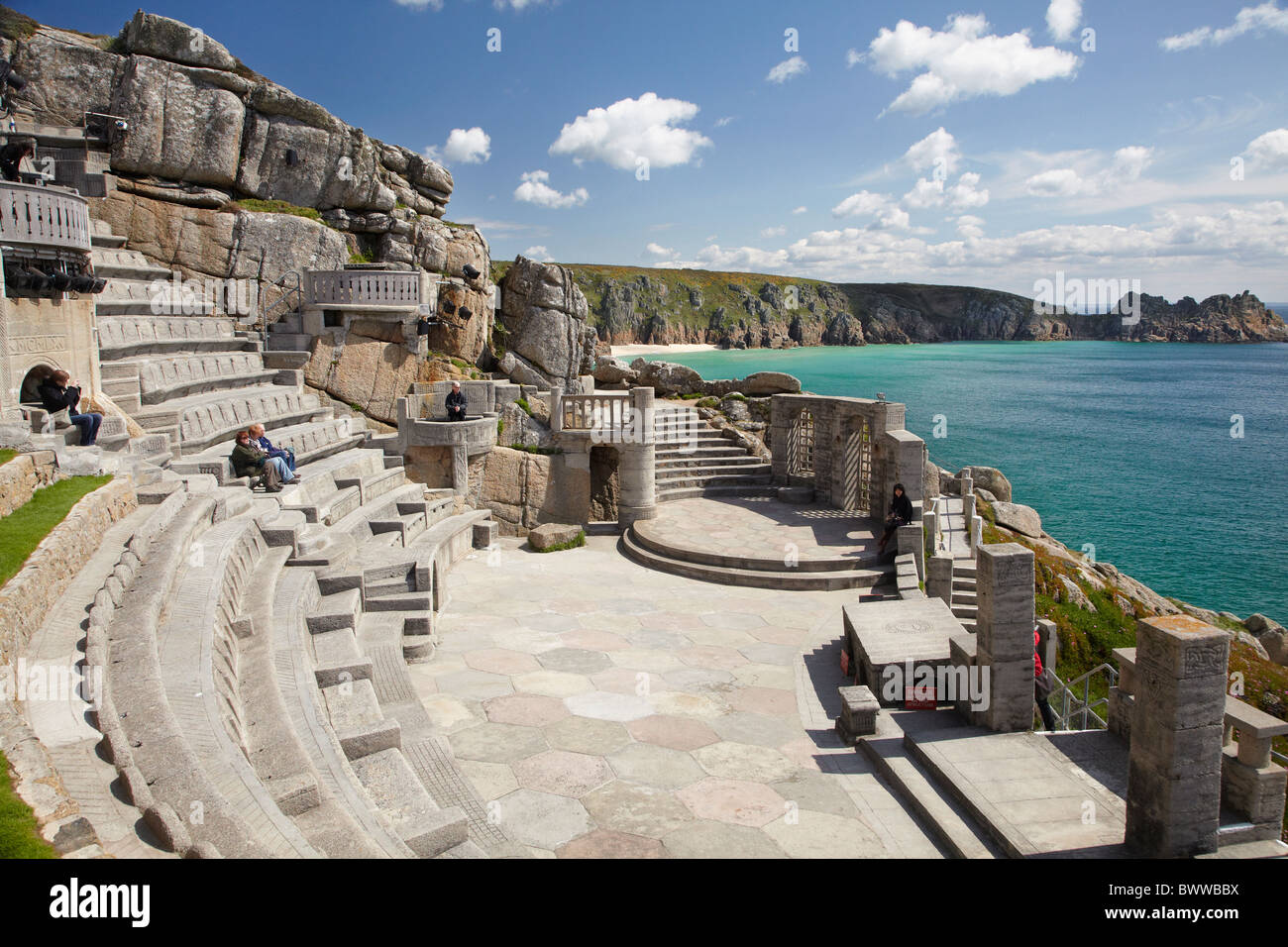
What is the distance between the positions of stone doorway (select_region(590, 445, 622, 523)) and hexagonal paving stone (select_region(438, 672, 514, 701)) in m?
10.8

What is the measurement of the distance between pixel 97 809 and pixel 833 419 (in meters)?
16.1

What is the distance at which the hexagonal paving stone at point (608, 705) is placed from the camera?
882 centimetres

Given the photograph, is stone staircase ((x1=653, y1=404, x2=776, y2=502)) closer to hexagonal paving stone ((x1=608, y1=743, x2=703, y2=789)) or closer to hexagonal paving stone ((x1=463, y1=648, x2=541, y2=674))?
hexagonal paving stone ((x1=463, y1=648, x2=541, y2=674))

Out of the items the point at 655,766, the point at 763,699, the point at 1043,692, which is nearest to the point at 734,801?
the point at 655,766

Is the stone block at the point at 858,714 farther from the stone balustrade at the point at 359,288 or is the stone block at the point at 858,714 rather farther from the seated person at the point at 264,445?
the stone balustrade at the point at 359,288

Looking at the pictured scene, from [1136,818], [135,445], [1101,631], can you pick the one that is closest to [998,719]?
[1136,818]

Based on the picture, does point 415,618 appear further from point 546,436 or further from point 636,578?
point 546,436

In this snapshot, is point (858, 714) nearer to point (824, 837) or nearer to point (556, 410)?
point (824, 837)

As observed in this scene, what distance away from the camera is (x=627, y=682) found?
984cm

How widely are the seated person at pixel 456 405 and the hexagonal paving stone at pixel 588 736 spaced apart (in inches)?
465

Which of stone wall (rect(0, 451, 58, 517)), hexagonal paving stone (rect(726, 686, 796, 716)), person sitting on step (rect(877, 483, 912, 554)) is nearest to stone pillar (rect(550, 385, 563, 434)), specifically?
person sitting on step (rect(877, 483, 912, 554))

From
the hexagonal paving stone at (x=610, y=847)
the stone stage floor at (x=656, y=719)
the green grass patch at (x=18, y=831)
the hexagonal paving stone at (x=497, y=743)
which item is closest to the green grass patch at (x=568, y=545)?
the stone stage floor at (x=656, y=719)

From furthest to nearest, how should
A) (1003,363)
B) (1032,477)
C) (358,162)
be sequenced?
1. (1003,363)
2. (1032,477)
3. (358,162)

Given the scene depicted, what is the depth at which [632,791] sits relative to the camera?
283 inches
